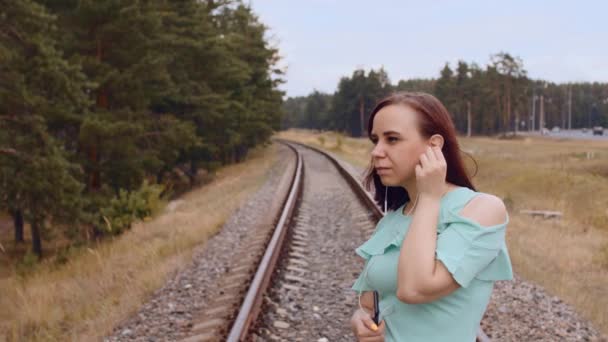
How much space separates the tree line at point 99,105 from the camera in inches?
516

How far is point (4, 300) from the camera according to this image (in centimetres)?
864

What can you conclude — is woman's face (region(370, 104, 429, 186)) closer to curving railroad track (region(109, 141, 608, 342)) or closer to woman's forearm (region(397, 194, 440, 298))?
woman's forearm (region(397, 194, 440, 298))

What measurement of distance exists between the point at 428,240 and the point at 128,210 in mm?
14405

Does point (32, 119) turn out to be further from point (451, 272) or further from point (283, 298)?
point (451, 272)

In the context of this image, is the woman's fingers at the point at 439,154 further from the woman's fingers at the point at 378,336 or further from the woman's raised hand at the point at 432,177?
the woman's fingers at the point at 378,336

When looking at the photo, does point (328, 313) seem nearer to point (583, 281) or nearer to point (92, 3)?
point (583, 281)

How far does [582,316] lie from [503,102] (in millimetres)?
79800

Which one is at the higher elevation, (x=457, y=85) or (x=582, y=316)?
(x=457, y=85)

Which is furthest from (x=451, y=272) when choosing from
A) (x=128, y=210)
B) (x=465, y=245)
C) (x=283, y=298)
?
(x=128, y=210)

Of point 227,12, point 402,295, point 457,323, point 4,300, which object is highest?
point 227,12

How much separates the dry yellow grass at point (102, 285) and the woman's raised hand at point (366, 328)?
4.08m

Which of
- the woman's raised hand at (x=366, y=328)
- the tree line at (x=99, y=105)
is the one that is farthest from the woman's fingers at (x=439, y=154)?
the tree line at (x=99, y=105)

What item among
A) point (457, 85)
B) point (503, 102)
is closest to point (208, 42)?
point (503, 102)

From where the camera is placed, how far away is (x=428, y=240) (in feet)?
5.08
